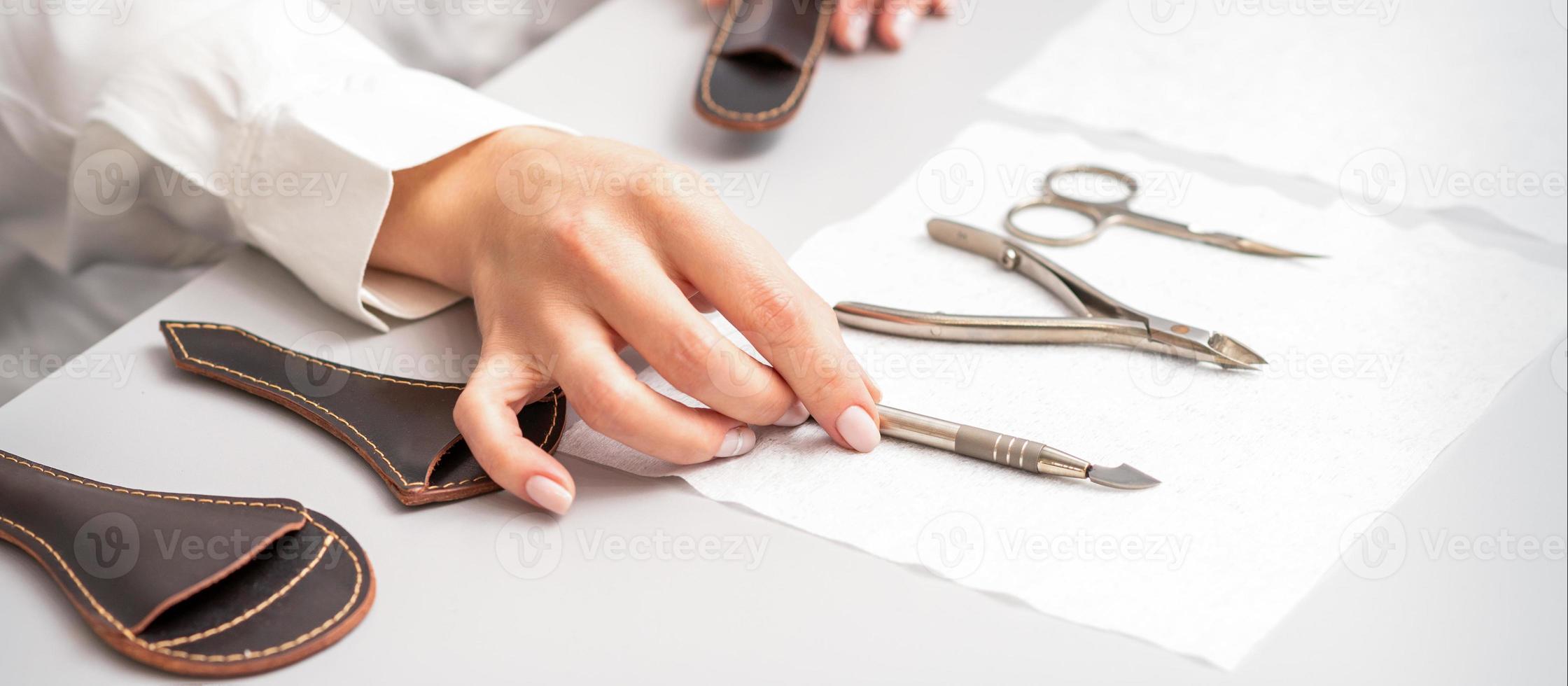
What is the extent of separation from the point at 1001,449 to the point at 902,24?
0.60m

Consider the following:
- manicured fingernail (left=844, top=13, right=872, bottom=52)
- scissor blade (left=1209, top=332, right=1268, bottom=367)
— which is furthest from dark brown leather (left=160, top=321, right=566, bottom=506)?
manicured fingernail (left=844, top=13, right=872, bottom=52)

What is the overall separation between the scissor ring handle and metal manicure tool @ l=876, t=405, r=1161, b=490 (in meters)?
0.24

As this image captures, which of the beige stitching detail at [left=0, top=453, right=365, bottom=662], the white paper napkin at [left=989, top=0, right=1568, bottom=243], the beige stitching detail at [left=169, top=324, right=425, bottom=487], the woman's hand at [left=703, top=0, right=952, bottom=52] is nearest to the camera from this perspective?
the beige stitching detail at [left=0, top=453, right=365, bottom=662]

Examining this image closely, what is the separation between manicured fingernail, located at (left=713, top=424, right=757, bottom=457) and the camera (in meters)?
0.68

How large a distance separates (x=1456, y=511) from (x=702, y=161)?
2.03 ft

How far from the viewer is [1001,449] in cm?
65

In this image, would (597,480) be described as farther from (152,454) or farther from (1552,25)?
(1552,25)

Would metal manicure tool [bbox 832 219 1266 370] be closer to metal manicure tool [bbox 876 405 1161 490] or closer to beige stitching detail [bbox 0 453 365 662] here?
metal manicure tool [bbox 876 405 1161 490]

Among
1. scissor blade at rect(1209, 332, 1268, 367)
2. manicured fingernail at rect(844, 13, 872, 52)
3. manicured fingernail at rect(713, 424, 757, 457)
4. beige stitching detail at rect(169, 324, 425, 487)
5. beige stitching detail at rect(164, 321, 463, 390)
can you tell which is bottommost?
beige stitching detail at rect(169, 324, 425, 487)

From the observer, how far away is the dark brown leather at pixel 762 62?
0.95 meters

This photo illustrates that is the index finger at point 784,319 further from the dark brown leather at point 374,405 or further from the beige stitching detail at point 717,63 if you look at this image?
the beige stitching detail at point 717,63

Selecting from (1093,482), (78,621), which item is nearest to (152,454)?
(78,621)

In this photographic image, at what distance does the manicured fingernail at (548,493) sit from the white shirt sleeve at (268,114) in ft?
0.76

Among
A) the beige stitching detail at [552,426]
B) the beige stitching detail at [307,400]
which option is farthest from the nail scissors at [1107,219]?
the beige stitching detail at [307,400]
